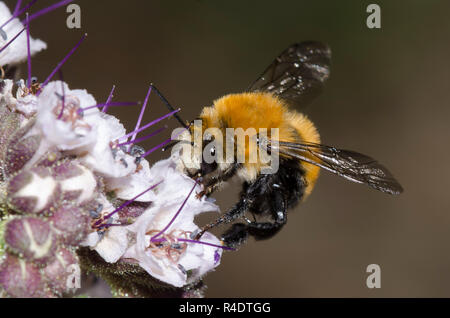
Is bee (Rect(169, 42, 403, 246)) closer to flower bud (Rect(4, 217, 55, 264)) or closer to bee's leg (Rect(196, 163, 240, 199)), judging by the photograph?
bee's leg (Rect(196, 163, 240, 199))

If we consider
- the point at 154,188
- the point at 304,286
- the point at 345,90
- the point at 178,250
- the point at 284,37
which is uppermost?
the point at 284,37

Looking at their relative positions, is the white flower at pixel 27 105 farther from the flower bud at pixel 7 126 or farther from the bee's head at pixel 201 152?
the bee's head at pixel 201 152

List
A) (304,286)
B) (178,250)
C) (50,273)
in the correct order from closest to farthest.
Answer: (50,273), (178,250), (304,286)

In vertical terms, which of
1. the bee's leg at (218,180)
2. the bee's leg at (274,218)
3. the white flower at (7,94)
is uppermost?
the white flower at (7,94)

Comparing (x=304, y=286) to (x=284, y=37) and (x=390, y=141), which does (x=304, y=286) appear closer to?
(x=390, y=141)

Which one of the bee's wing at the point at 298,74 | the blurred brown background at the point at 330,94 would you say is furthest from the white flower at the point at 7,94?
the blurred brown background at the point at 330,94

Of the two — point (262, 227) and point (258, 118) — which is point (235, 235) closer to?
point (262, 227)

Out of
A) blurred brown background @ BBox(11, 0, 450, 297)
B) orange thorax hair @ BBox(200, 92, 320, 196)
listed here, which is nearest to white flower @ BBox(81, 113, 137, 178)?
orange thorax hair @ BBox(200, 92, 320, 196)
